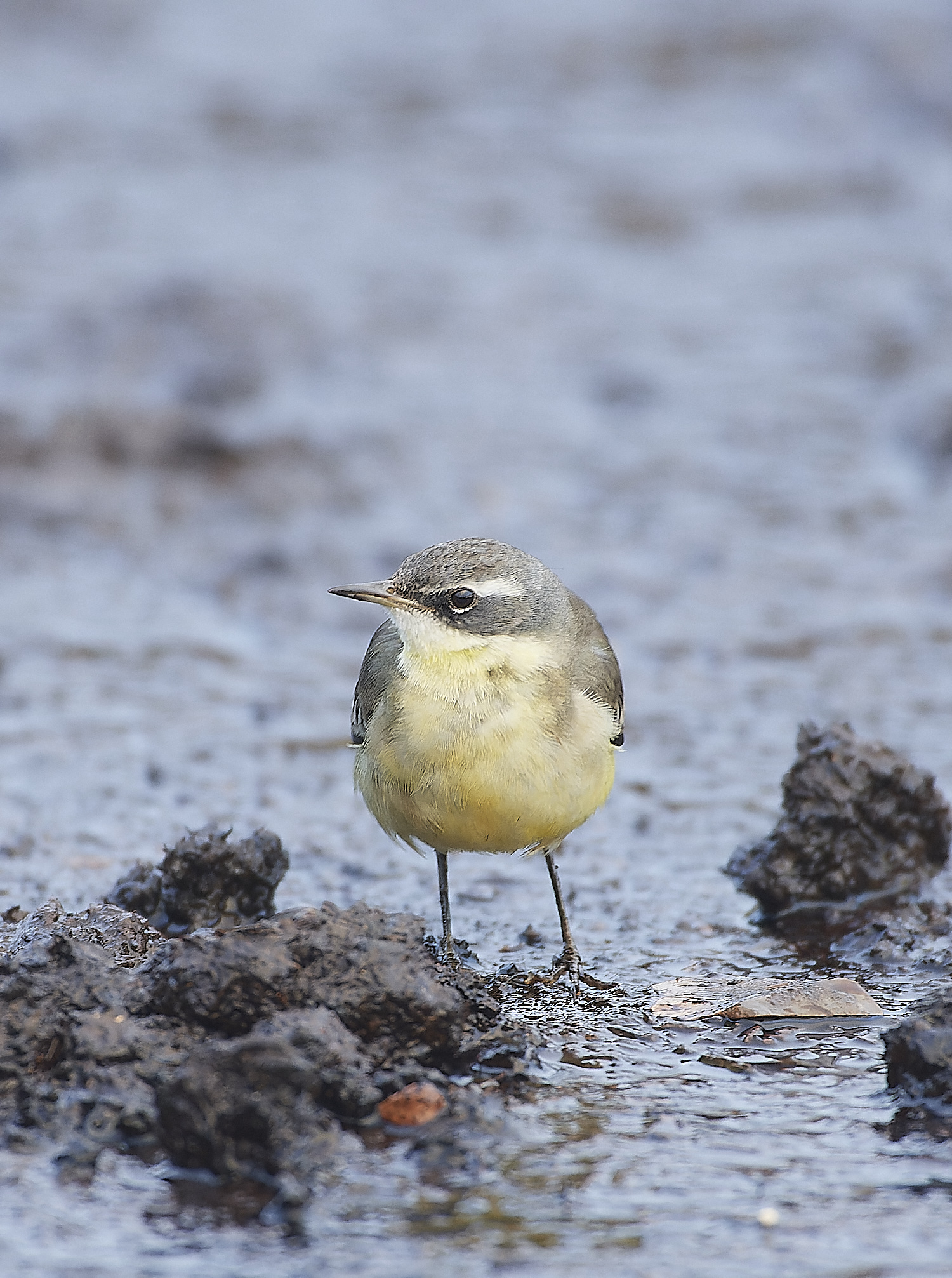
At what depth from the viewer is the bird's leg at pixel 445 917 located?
595 centimetres

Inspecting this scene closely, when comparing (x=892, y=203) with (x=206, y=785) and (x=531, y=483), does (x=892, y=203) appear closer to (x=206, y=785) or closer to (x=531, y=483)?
(x=531, y=483)

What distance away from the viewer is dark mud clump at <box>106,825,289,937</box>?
Answer: 6.19m

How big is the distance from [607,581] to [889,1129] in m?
6.76

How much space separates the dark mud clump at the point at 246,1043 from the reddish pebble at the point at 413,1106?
4 cm

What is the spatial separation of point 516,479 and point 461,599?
258 inches

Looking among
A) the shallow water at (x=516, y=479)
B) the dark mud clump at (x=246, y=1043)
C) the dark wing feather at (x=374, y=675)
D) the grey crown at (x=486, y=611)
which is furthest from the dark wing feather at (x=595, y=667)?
the dark mud clump at (x=246, y=1043)

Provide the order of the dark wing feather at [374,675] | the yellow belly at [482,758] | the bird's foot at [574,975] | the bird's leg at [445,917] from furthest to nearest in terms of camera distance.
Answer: the dark wing feather at [374,675], the bird's leg at [445,917], the bird's foot at [574,975], the yellow belly at [482,758]

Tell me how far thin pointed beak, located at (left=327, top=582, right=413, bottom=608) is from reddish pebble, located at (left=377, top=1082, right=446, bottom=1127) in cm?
198

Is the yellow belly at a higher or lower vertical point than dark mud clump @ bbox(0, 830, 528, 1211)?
higher

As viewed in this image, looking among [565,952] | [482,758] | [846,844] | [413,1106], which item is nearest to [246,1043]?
[413,1106]

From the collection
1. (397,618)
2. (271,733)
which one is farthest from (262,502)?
(397,618)

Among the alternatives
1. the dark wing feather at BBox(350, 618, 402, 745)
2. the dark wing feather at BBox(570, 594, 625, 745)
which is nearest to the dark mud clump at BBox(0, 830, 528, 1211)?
the dark wing feather at BBox(350, 618, 402, 745)

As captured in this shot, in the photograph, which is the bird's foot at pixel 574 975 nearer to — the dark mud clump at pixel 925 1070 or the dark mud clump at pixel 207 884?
the dark mud clump at pixel 207 884

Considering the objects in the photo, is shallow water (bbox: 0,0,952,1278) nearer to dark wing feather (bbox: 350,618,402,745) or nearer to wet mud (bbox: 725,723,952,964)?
wet mud (bbox: 725,723,952,964)
